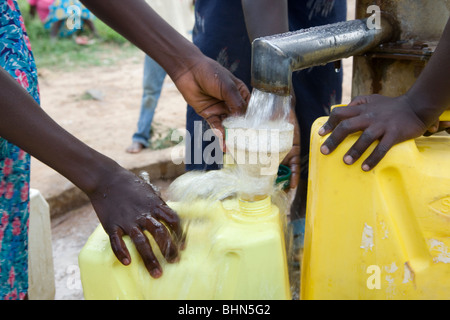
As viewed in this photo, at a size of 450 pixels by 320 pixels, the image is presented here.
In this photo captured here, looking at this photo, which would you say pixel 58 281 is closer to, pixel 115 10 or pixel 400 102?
pixel 115 10

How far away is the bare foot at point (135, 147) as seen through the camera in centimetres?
346

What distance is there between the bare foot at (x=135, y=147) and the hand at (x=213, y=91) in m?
2.07

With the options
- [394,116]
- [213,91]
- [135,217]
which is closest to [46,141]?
[135,217]

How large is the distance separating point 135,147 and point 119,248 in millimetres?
2596

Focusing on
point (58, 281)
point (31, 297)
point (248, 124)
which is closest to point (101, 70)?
point (58, 281)

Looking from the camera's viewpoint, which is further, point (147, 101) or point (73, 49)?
point (73, 49)

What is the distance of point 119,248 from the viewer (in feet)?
3.12

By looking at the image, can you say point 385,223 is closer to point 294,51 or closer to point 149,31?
point 294,51

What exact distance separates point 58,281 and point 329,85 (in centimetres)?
141

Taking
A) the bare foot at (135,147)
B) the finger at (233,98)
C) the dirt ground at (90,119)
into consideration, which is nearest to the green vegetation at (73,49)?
the dirt ground at (90,119)

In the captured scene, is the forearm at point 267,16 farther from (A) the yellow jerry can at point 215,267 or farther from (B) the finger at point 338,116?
(A) the yellow jerry can at point 215,267

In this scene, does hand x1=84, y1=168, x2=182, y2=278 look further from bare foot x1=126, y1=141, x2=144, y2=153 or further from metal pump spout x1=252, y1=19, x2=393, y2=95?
bare foot x1=126, y1=141, x2=144, y2=153

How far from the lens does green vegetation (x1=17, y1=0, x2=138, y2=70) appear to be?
640cm

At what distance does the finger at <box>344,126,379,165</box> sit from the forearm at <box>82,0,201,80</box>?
56cm
